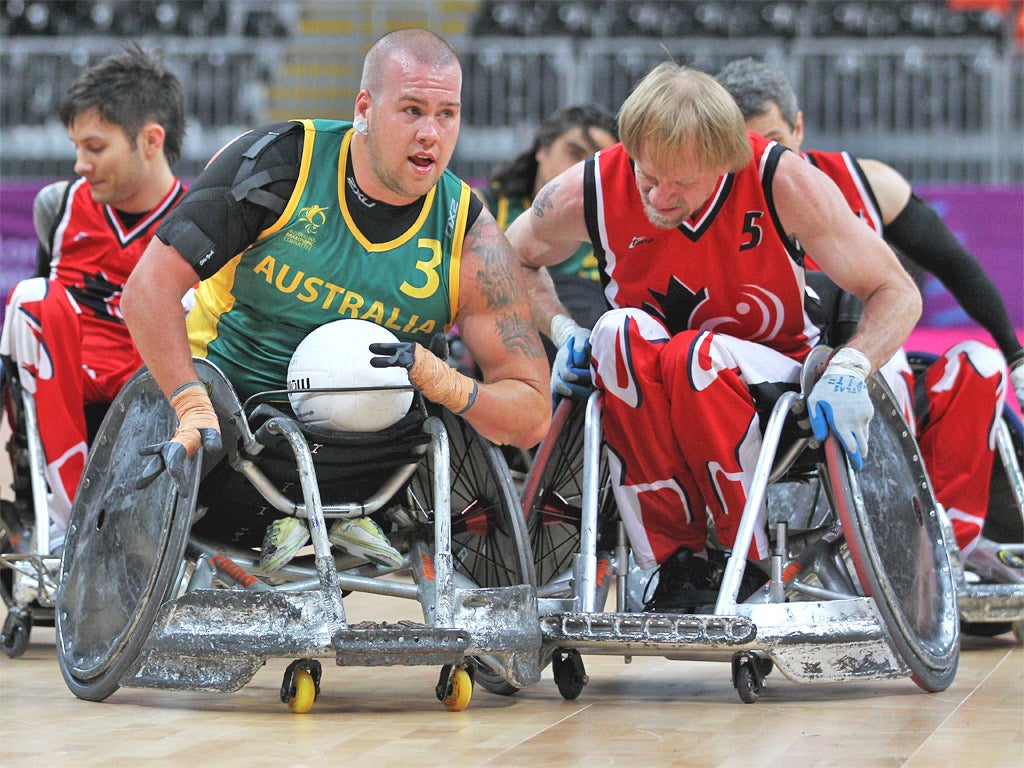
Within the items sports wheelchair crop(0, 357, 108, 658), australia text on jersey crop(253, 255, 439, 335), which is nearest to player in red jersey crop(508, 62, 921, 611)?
australia text on jersey crop(253, 255, 439, 335)

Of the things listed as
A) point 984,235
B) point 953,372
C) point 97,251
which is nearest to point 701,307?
point 953,372

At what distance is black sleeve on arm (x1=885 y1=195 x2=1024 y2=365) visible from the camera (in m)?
4.76

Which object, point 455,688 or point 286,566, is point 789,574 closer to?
point 455,688

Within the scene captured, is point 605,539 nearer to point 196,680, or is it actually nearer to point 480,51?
point 196,680

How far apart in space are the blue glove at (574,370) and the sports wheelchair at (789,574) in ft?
0.16

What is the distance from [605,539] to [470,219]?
934 mm

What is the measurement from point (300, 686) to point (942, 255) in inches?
92.3

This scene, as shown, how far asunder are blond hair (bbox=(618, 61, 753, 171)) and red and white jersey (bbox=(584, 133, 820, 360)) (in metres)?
0.13

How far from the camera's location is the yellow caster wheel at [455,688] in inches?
145

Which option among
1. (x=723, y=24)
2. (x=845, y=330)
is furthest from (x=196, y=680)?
(x=723, y=24)

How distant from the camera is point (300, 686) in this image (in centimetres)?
358

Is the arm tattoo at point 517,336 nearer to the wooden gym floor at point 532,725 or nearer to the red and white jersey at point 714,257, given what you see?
the red and white jersey at point 714,257

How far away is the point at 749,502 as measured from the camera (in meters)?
3.76

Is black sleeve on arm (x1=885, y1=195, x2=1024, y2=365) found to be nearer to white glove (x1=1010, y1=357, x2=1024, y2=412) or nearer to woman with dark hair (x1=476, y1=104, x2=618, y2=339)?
white glove (x1=1010, y1=357, x2=1024, y2=412)
